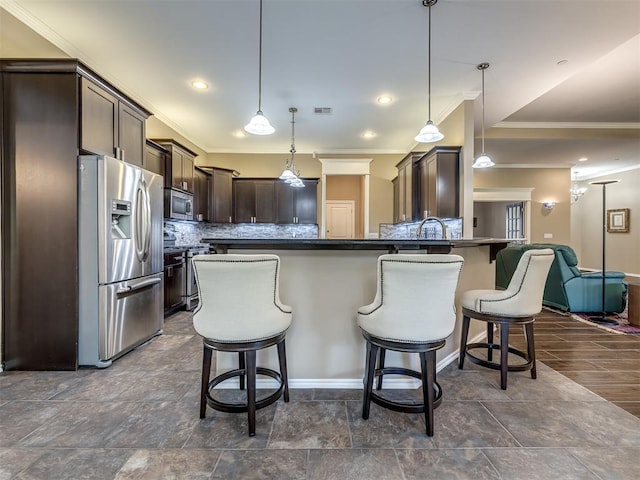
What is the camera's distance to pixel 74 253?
7.93 feet

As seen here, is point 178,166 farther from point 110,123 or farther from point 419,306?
point 419,306

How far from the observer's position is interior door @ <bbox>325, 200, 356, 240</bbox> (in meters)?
8.55

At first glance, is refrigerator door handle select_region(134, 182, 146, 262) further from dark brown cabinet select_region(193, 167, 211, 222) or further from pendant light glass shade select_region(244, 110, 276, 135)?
dark brown cabinet select_region(193, 167, 211, 222)

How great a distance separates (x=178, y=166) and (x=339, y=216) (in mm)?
4854

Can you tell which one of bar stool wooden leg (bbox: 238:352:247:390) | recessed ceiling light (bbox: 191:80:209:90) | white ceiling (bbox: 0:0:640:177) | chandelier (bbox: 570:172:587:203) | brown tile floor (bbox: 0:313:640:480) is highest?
recessed ceiling light (bbox: 191:80:209:90)

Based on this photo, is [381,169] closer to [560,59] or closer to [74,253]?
[560,59]

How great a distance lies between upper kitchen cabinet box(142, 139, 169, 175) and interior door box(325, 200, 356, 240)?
4878 mm

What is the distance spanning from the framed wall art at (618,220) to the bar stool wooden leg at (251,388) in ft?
35.1

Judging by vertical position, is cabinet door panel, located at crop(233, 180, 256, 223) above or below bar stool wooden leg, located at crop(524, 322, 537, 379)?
above

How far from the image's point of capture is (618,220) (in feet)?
26.8

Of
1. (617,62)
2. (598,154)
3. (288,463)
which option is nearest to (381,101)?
(617,62)

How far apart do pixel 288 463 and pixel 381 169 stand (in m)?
5.83

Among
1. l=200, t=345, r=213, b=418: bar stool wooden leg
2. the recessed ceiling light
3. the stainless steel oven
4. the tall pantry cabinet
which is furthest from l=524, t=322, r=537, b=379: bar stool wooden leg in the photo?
the recessed ceiling light

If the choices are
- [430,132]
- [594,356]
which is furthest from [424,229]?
[594,356]
